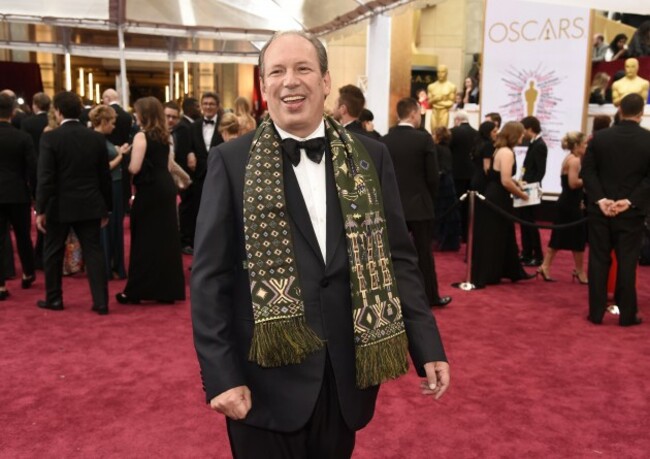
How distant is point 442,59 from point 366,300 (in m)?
18.2

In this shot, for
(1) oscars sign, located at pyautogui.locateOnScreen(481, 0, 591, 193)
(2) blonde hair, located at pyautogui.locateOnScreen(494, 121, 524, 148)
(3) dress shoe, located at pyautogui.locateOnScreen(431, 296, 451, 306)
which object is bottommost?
(3) dress shoe, located at pyautogui.locateOnScreen(431, 296, 451, 306)

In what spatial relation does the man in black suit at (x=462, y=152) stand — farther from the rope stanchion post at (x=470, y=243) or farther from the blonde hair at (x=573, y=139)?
the rope stanchion post at (x=470, y=243)

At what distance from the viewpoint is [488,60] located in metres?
10.9

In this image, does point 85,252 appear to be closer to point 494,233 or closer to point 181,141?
point 181,141

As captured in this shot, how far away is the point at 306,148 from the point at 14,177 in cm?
482

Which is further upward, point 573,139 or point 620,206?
point 573,139

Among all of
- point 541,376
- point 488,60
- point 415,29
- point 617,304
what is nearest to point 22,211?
point 541,376

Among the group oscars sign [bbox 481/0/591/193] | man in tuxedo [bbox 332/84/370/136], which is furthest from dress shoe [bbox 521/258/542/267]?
man in tuxedo [bbox 332/84/370/136]

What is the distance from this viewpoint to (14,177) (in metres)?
5.93

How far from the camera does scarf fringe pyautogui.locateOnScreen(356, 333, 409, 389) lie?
177cm

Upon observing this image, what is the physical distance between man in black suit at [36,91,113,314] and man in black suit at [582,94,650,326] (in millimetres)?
3662

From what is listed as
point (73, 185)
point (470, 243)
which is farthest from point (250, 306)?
point (470, 243)

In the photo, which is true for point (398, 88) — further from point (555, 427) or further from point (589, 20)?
point (555, 427)

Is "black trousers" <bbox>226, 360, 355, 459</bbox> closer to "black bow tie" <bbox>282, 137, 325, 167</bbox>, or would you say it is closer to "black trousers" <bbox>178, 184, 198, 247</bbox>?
"black bow tie" <bbox>282, 137, 325, 167</bbox>
